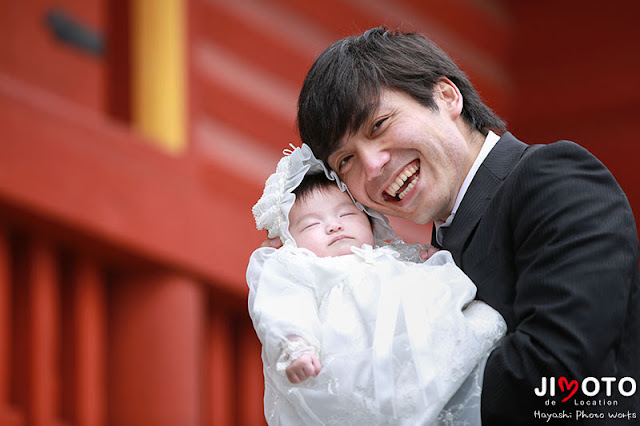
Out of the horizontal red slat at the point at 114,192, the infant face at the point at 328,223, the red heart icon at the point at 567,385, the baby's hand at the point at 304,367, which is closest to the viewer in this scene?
the red heart icon at the point at 567,385

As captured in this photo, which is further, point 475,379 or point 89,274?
point 89,274

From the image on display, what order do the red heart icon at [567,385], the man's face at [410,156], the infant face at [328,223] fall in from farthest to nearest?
the infant face at [328,223], the man's face at [410,156], the red heart icon at [567,385]

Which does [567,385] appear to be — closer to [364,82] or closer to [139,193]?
[364,82]

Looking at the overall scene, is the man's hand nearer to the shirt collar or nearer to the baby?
the baby

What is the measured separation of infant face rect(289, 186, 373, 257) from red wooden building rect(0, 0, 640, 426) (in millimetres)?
1862

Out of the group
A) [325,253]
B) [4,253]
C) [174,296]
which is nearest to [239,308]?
[174,296]

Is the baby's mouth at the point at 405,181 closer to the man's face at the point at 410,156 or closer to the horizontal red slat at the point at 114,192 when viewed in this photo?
the man's face at the point at 410,156

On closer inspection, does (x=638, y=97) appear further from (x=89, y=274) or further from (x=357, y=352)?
(x=357, y=352)

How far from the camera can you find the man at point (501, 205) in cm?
154

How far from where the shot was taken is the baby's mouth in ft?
5.94

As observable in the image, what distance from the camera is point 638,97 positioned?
5496 millimetres

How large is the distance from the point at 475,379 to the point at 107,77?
9.21 feet

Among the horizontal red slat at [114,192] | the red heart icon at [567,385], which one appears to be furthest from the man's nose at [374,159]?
Result: the horizontal red slat at [114,192]

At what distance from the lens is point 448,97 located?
188 centimetres
